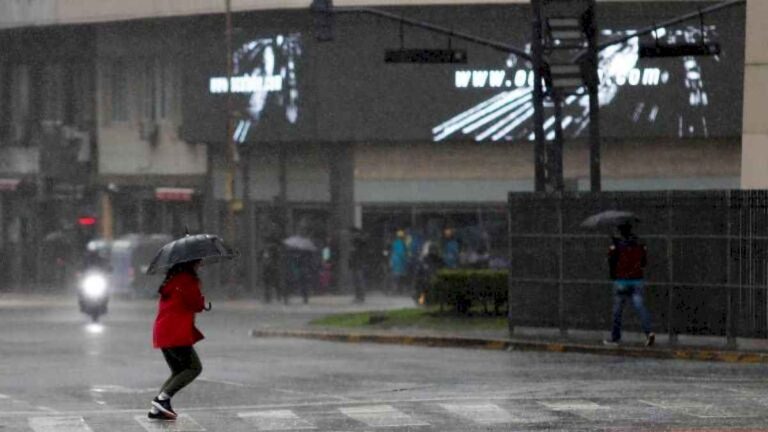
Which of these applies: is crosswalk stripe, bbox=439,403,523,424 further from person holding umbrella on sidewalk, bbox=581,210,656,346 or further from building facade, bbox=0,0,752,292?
building facade, bbox=0,0,752,292

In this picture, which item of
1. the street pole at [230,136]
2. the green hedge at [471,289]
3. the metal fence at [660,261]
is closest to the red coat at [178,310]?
the metal fence at [660,261]

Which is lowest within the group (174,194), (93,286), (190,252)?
(93,286)

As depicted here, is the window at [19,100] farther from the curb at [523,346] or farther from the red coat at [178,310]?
the red coat at [178,310]

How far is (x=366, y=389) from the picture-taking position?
800 inches

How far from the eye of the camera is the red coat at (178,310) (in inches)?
668

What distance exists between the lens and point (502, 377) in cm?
2195

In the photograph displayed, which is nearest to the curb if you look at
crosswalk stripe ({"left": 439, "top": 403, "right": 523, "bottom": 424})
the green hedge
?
the green hedge

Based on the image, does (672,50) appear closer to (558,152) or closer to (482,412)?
(558,152)

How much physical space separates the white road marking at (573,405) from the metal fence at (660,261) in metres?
8.94

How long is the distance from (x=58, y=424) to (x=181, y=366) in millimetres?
1204

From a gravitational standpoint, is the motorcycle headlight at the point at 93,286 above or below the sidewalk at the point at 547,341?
above

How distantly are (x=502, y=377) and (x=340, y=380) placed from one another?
1790 mm

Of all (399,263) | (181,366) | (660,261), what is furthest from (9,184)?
(181,366)

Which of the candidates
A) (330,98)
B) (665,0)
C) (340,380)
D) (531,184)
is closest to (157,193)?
(330,98)
